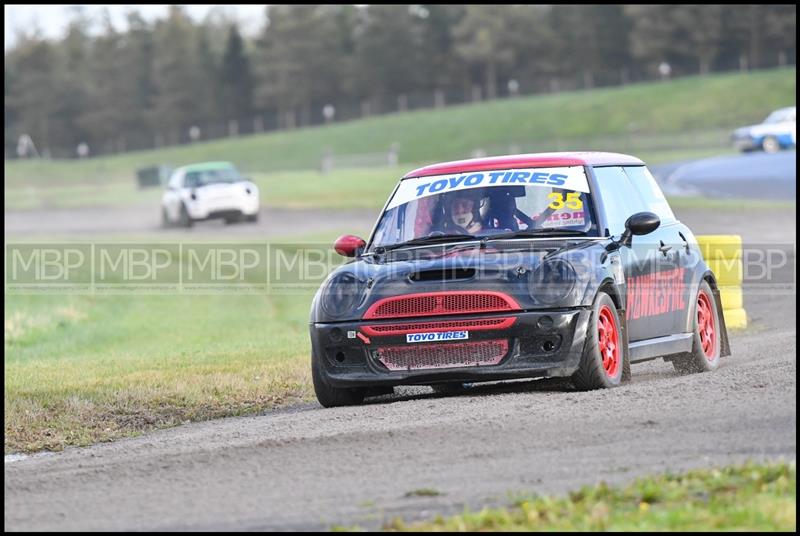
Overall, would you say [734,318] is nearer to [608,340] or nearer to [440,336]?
[608,340]

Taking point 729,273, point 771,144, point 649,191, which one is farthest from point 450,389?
point 771,144

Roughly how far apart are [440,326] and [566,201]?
158 centimetres

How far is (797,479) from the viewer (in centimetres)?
600

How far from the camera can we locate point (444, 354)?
9.48 m

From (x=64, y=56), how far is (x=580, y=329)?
441ft

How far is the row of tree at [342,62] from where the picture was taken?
10412 centimetres

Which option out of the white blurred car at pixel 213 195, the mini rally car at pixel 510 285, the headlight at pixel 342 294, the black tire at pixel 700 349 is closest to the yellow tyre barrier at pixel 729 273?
the black tire at pixel 700 349

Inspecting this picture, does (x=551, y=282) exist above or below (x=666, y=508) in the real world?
above

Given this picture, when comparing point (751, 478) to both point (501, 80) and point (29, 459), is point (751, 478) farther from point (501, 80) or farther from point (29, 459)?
point (501, 80)

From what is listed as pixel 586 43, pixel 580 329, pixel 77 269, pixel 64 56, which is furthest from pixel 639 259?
pixel 64 56

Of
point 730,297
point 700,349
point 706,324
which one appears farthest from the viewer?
point 730,297

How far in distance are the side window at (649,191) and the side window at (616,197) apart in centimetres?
10

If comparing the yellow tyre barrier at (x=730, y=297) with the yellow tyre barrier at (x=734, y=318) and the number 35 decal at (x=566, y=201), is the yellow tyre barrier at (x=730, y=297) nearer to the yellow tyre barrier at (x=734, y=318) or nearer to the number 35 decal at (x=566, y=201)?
the yellow tyre barrier at (x=734, y=318)

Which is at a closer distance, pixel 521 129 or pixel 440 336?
pixel 440 336
